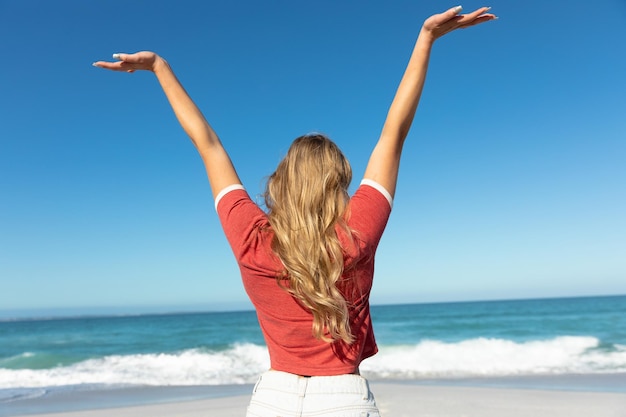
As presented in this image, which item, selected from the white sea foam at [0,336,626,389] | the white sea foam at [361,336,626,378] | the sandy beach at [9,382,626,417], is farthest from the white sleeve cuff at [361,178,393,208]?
the white sea foam at [361,336,626,378]

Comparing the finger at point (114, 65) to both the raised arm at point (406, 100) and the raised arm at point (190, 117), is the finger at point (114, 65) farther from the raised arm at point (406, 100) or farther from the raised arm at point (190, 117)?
the raised arm at point (406, 100)

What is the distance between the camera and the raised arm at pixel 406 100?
151 centimetres

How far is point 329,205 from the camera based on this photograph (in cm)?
143

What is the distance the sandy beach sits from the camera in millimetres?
6562

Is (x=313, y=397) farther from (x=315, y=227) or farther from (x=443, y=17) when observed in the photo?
(x=443, y=17)

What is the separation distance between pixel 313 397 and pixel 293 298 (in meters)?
0.26

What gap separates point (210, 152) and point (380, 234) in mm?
604

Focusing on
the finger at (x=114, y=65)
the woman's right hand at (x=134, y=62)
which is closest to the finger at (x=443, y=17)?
the woman's right hand at (x=134, y=62)

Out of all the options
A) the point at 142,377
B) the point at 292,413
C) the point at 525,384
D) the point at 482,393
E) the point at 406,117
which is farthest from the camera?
the point at 142,377

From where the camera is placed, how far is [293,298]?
4.60ft

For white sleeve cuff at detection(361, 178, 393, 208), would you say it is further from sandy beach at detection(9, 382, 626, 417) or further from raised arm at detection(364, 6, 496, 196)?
sandy beach at detection(9, 382, 626, 417)

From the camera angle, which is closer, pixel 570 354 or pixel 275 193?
pixel 275 193

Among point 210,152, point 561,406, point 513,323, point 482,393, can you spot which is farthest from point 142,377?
point 513,323

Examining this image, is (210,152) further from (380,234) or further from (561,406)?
(561,406)
